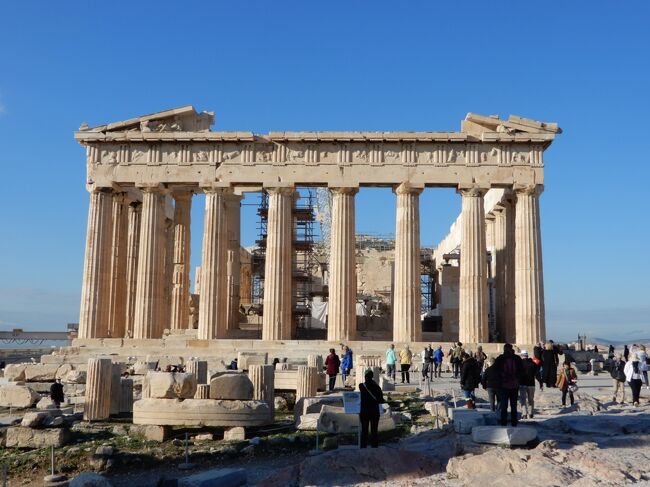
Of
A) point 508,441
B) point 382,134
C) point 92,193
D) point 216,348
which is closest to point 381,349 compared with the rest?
point 216,348

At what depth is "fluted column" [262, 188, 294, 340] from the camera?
33594 millimetres

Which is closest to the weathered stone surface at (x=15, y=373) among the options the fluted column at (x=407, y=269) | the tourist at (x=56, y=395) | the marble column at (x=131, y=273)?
the tourist at (x=56, y=395)

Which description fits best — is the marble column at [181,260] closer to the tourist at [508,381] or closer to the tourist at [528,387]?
the tourist at [528,387]

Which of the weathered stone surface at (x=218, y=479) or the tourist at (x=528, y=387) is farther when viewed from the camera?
the tourist at (x=528, y=387)

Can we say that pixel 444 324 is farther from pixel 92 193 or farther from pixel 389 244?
pixel 92 193

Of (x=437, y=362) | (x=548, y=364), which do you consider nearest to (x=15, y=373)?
(x=437, y=362)

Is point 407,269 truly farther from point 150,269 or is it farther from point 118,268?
point 118,268

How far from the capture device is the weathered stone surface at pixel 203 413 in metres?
15.8

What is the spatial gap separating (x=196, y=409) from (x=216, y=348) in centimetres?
1683

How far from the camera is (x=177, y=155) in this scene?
34906 mm

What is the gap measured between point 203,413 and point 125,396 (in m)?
4.33

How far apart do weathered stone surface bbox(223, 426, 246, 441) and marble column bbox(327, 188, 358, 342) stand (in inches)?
698

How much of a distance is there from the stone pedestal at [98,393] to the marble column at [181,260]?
773 inches

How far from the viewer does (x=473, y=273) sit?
33.5m
